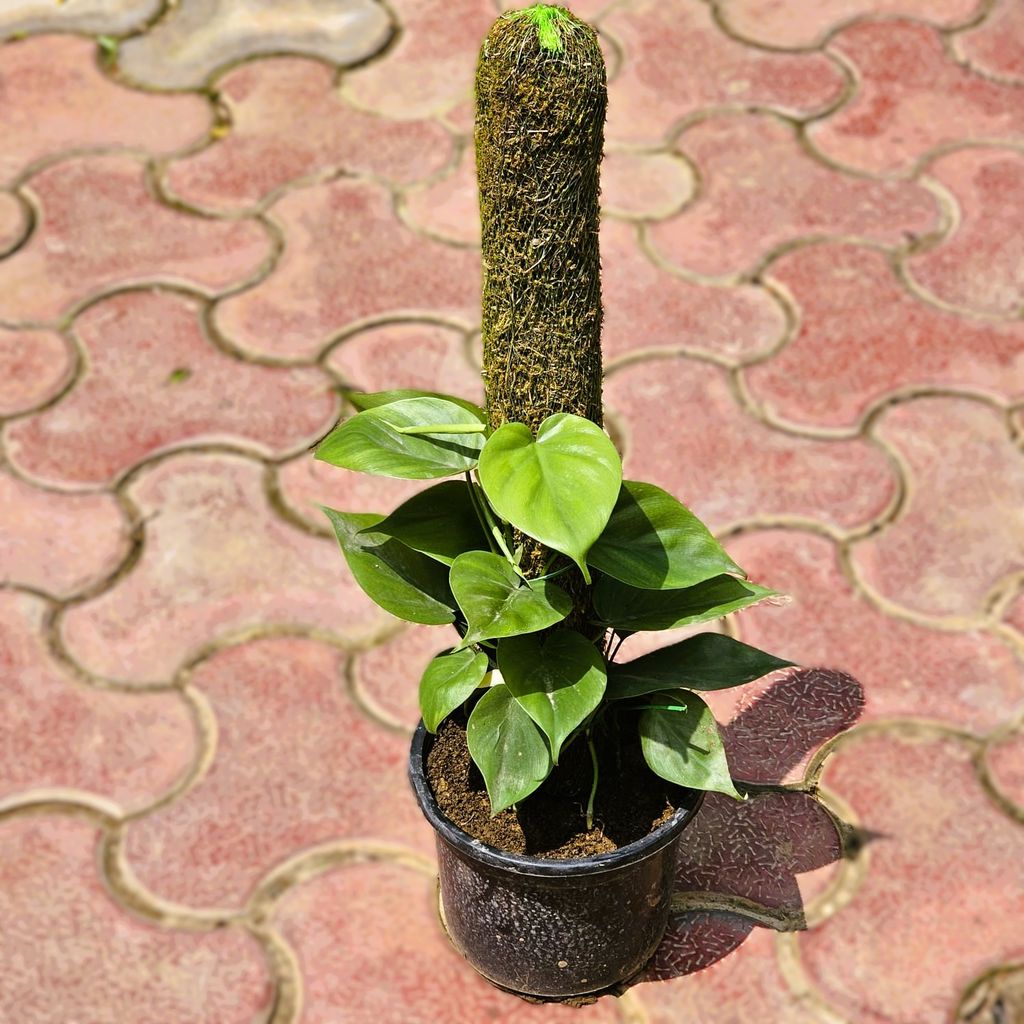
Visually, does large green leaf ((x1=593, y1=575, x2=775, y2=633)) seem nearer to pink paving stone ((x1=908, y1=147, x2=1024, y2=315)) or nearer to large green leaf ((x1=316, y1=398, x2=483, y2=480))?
large green leaf ((x1=316, y1=398, x2=483, y2=480))

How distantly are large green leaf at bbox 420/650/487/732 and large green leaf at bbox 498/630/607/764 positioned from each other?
0.04 metres

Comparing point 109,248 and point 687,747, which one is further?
point 109,248

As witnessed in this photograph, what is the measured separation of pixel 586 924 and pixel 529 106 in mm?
963

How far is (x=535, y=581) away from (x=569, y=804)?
1.22 ft

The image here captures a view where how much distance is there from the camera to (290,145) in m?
3.21

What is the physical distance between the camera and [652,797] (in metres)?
1.75

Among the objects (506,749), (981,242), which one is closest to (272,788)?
(506,749)

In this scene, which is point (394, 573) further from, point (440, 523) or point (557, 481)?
point (557, 481)

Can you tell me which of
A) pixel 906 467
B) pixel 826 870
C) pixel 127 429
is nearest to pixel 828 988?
pixel 826 870

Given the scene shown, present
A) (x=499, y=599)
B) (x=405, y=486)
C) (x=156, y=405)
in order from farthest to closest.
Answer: (x=156, y=405)
(x=405, y=486)
(x=499, y=599)

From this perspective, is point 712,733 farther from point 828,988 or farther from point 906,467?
point 906,467

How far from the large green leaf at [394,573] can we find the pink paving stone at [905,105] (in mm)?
1877

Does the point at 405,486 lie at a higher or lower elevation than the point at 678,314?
lower

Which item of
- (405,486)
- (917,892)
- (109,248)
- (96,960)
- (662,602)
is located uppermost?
(662,602)
